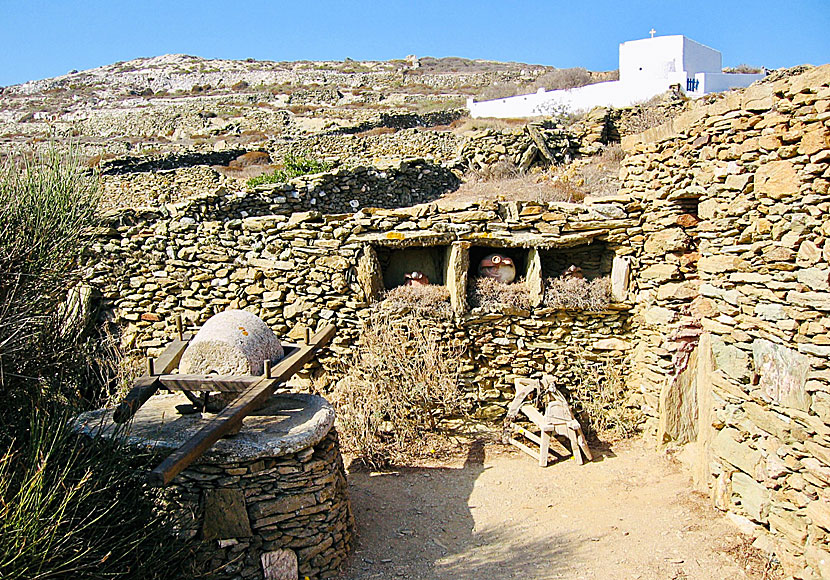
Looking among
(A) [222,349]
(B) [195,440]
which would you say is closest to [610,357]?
(A) [222,349]

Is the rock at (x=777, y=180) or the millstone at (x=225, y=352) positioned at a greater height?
the rock at (x=777, y=180)

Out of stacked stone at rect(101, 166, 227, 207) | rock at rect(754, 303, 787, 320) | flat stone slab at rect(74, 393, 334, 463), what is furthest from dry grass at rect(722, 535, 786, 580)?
stacked stone at rect(101, 166, 227, 207)

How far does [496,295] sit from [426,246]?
1089mm

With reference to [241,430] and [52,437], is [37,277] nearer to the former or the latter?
[52,437]

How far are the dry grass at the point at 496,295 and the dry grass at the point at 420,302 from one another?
35 centimetres

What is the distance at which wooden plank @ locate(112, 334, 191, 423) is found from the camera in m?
4.47

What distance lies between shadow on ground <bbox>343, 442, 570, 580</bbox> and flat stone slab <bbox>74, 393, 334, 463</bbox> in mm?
1212

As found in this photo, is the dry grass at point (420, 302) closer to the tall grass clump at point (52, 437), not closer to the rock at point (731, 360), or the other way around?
A: the rock at point (731, 360)

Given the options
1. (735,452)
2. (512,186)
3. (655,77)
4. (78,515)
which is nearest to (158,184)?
(512,186)

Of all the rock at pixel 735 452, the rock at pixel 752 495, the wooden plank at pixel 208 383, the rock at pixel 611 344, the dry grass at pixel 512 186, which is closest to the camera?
the wooden plank at pixel 208 383

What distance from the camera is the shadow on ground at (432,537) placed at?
4980mm

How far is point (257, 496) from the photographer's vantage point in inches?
180

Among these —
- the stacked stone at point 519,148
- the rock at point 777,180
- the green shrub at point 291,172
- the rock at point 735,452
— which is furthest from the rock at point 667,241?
the green shrub at point 291,172

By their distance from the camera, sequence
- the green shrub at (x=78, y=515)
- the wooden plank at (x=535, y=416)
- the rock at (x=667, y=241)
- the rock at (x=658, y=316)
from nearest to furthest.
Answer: the green shrub at (x=78, y=515)
the rock at (x=667, y=241)
the rock at (x=658, y=316)
the wooden plank at (x=535, y=416)
